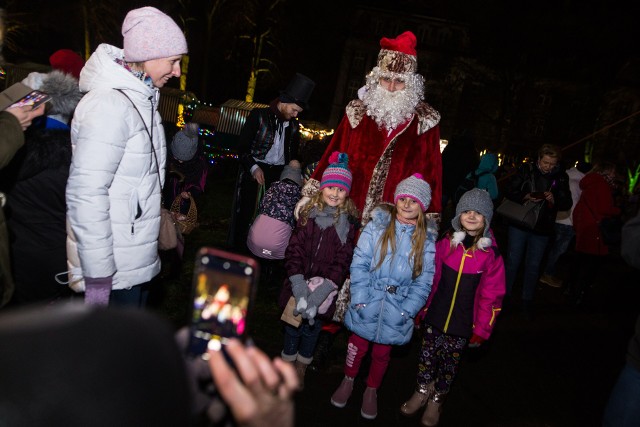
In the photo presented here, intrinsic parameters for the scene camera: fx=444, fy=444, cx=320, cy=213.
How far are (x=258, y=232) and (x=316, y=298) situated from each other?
1277 mm

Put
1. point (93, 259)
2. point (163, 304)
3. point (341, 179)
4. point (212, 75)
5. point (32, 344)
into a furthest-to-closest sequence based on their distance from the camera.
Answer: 1. point (212, 75)
2. point (163, 304)
3. point (341, 179)
4. point (93, 259)
5. point (32, 344)

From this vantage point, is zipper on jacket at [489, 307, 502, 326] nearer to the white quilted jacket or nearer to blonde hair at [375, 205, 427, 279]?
blonde hair at [375, 205, 427, 279]

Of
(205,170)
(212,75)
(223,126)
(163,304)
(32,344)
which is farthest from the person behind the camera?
(212,75)

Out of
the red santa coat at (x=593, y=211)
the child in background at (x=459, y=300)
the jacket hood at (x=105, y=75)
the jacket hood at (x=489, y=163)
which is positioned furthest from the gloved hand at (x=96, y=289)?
the red santa coat at (x=593, y=211)

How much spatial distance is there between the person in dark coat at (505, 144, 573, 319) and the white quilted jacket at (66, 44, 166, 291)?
4.74 metres

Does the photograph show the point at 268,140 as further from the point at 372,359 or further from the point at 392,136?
the point at 372,359

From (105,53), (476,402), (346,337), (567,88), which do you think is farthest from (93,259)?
(567,88)

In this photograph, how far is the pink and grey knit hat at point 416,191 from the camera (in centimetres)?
369

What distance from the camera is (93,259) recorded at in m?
2.31

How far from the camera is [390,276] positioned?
360cm

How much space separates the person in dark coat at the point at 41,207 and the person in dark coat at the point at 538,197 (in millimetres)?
5146

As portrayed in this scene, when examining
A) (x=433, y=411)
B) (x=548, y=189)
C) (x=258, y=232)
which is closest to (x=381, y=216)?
(x=258, y=232)

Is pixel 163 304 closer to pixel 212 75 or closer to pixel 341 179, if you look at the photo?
pixel 341 179

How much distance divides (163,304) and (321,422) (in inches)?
90.4
